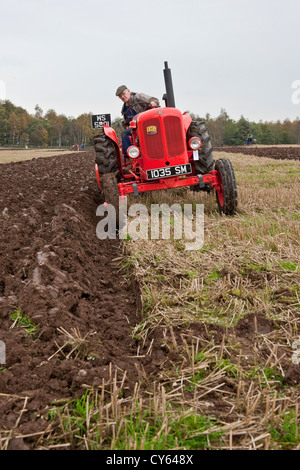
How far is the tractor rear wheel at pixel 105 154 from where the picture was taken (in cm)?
644

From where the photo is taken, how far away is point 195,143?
237 inches

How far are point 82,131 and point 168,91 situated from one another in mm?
89527

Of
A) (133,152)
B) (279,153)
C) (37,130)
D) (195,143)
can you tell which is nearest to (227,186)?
(195,143)

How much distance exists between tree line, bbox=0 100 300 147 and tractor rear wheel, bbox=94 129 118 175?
70.1 metres

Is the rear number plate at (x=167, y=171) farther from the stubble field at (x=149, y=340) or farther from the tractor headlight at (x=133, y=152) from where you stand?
the stubble field at (x=149, y=340)

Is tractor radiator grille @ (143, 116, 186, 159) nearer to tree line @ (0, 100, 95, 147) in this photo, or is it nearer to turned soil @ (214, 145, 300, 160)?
turned soil @ (214, 145, 300, 160)

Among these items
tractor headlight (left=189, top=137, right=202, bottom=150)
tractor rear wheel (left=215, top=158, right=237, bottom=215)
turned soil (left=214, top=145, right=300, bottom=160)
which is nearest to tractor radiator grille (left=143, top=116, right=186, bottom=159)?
tractor headlight (left=189, top=137, right=202, bottom=150)

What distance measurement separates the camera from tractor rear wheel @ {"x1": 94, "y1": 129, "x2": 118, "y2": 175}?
6441mm

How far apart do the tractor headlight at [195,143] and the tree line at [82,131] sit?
70.2 metres

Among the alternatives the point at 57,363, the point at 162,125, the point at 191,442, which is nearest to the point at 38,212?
the point at 162,125

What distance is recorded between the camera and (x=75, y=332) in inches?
97.6

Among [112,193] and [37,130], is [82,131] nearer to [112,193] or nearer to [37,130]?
[37,130]

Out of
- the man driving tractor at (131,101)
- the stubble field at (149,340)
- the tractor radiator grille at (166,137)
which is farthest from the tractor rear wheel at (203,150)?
the stubble field at (149,340)

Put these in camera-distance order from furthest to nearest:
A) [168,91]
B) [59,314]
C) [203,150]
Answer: [168,91], [203,150], [59,314]
